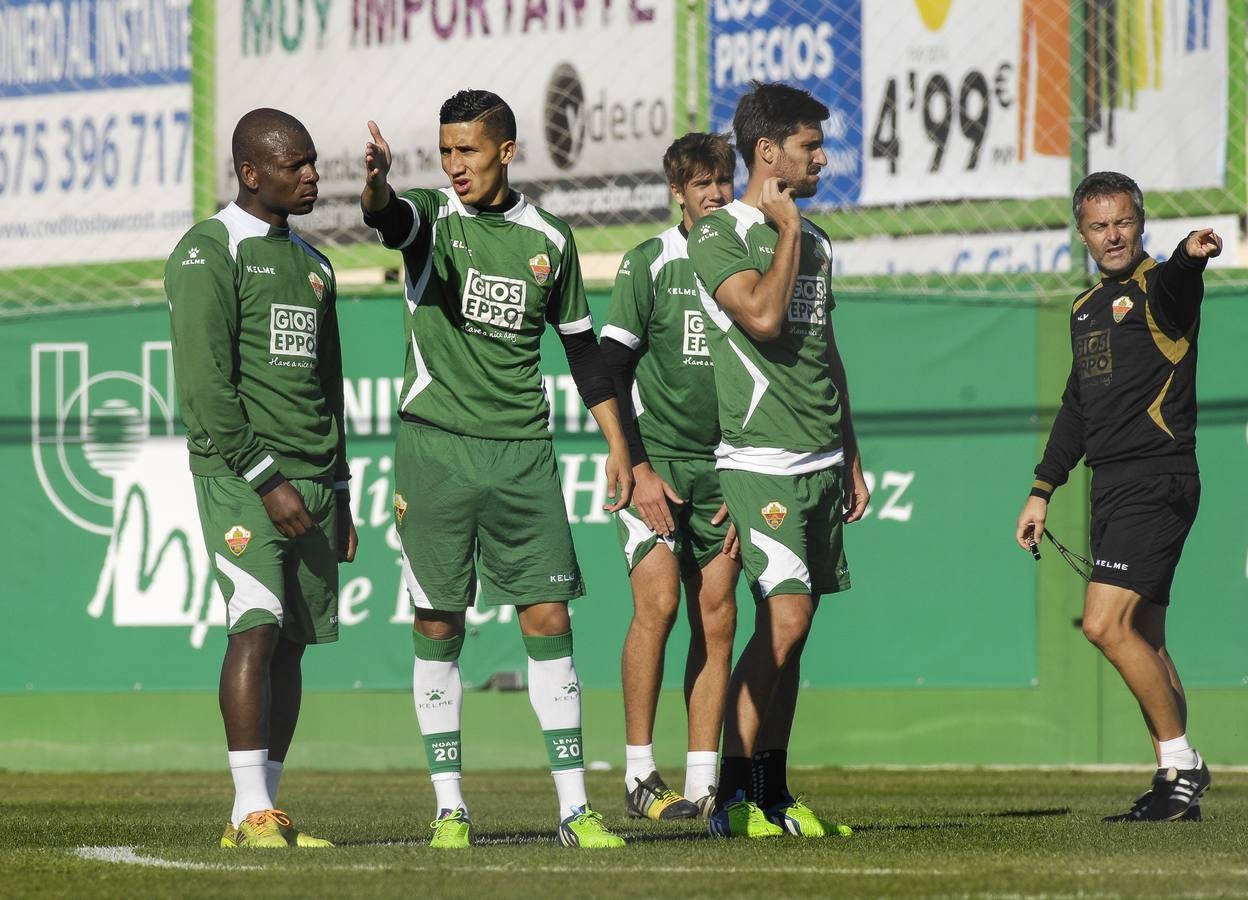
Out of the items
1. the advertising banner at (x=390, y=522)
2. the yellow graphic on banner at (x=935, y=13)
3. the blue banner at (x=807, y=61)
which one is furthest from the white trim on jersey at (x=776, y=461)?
the yellow graphic on banner at (x=935, y=13)

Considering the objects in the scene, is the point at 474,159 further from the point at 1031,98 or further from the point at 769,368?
the point at 1031,98

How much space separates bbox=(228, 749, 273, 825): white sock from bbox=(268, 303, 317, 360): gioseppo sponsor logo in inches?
44.0

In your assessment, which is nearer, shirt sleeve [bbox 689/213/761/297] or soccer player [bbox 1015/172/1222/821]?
shirt sleeve [bbox 689/213/761/297]

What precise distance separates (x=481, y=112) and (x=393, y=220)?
1.27ft

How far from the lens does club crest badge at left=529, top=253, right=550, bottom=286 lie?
216 inches

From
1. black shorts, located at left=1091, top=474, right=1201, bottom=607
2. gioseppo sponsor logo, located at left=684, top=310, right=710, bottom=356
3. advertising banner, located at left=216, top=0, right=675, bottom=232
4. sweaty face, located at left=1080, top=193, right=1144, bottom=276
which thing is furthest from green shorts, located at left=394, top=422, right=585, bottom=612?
advertising banner, located at left=216, top=0, right=675, bottom=232

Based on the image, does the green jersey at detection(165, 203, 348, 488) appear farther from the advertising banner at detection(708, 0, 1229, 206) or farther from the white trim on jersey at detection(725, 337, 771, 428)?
the advertising banner at detection(708, 0, 1229, 206)

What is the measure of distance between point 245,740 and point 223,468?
29.5 inches

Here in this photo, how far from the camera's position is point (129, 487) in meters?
9.02

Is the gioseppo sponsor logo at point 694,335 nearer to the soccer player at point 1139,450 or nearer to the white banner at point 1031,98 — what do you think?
the soccer player at point 1139,450

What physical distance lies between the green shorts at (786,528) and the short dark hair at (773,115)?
Answer: 947mm

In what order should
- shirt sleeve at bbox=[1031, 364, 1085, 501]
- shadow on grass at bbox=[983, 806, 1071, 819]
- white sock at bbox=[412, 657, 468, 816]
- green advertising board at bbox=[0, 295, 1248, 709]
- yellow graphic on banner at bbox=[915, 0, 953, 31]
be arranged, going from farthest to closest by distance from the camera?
1. yellow graphic on banner at bbox=[915, 0, 953, 31]
2. green advertising board at bbox=[0, 295, 1248, 709]
3. shirt sleeve at bbox=[1031, 364, 1085, 501]
4. shadow on grass at bbox=[983, 806, 1071, 819]
5. white sock at bbox=[412, 657, 468, 816]

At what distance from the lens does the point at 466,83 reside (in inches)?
379

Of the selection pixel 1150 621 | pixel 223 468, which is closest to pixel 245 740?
pixel 223 468
